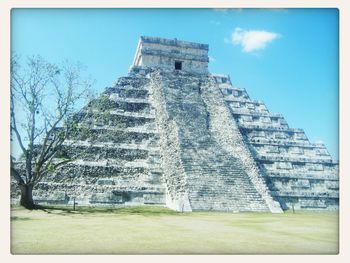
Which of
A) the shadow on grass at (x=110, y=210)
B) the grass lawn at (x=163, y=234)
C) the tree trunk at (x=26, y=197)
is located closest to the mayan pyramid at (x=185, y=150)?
the shadow on grass at (x=110, y=210)

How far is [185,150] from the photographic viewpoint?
17422 mm

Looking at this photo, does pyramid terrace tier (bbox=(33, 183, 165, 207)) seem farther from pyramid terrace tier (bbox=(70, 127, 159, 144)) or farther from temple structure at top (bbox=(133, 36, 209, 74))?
temple structure at top (bbox=(133, 36, 209, 74))

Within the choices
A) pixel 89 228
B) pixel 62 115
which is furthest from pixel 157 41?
pixel 89 228

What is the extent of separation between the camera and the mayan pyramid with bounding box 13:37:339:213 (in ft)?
52.7

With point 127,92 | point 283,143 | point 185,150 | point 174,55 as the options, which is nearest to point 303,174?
point 283,143

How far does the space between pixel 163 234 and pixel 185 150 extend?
24.4ft

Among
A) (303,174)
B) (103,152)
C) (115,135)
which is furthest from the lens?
(303,174)

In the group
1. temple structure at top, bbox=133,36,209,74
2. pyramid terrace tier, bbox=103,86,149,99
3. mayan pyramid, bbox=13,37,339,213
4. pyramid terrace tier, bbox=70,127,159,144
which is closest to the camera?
mayan pyramid, bbox=13,37,339,213

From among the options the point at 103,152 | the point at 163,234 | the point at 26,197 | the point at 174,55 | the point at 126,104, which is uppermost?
the point at 174,55

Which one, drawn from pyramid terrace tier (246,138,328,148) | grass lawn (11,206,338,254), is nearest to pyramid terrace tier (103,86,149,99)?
pyramid terrace tier (246,138,328,148)

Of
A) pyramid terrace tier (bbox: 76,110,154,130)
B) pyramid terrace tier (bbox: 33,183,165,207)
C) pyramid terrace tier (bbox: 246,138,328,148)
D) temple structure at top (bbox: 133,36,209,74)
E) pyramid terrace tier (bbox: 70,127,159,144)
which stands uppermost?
temple structure at top (bbox: 133,36,209,74)

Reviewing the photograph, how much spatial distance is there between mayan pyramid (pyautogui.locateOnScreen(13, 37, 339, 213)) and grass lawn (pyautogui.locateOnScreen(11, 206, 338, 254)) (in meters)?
2.72

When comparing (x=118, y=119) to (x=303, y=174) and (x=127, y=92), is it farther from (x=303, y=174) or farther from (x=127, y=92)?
(x=303, y=174)
